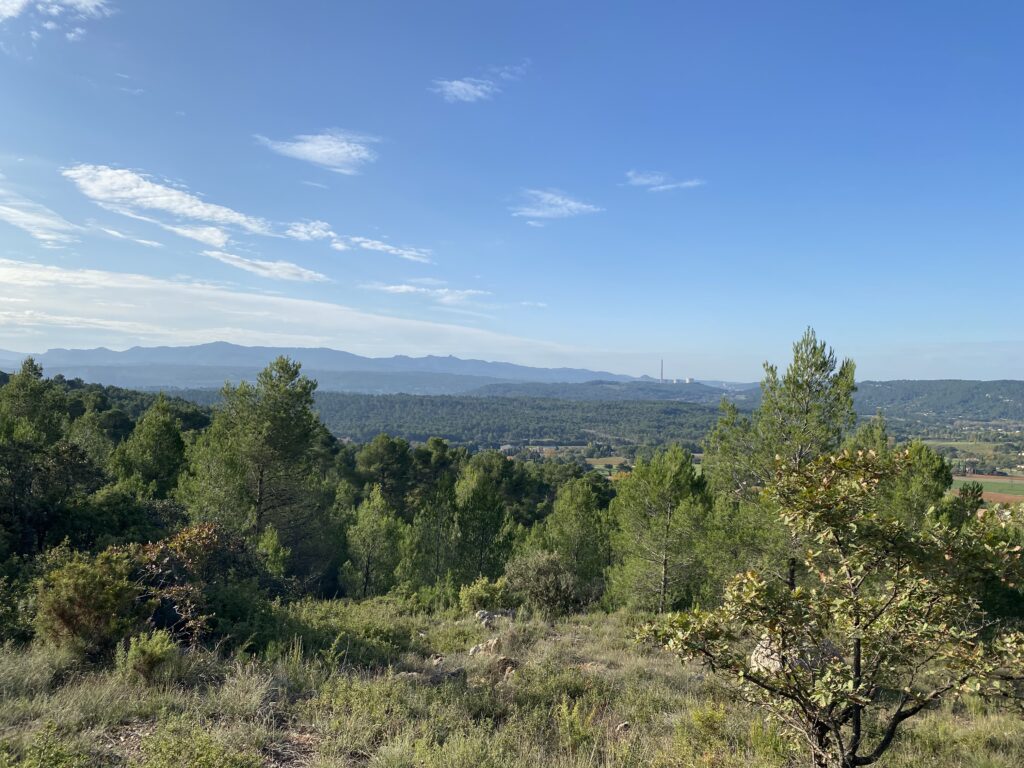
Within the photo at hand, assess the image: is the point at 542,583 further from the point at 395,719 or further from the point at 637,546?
the point at 395,719

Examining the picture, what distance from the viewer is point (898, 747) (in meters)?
5.95

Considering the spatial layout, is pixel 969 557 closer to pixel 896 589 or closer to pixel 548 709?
pixel 896 589

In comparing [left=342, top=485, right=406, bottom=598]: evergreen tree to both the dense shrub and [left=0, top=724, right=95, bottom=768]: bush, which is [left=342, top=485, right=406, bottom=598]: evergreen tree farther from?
[left=0, top=724, right=95, bottom=768]: bush

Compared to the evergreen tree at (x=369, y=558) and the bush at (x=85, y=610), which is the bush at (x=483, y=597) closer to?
the evergreen tree at (x=369, y=558)

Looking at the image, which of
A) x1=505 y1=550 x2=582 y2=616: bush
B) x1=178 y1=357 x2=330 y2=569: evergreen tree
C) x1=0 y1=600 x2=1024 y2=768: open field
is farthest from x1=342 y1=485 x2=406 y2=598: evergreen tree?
x1=0 y1=600 x2=1024 y2=768: open field

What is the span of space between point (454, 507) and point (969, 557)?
71.3ft

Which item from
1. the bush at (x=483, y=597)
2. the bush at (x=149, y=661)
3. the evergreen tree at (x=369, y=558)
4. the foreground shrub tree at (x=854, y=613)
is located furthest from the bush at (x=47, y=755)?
the evergreen tree at (x=369, y=558)

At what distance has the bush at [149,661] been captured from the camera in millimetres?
5762

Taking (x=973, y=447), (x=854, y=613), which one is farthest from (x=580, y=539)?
(x=973, y=447)

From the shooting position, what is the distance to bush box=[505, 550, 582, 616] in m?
15.7

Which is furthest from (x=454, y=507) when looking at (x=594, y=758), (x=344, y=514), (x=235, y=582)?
(x=594, y=758)

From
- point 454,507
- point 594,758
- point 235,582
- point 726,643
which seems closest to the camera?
point 726,643

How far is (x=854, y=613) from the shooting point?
3.89 metres

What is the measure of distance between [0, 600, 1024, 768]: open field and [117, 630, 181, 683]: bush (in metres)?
0.07
